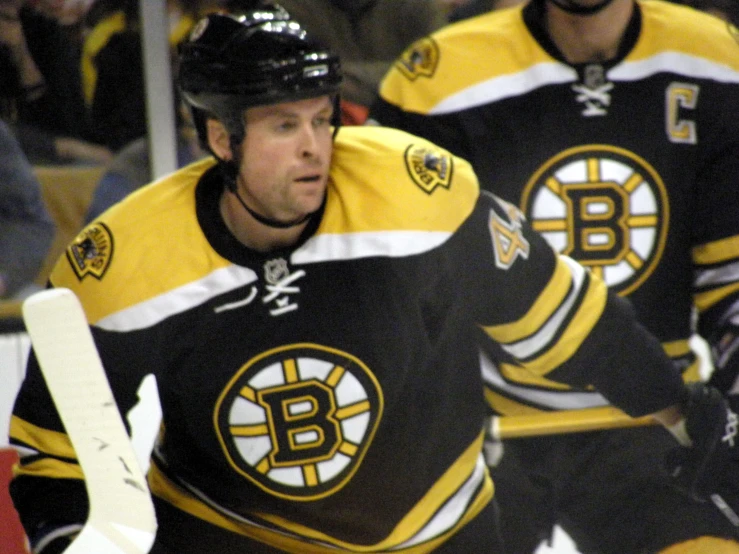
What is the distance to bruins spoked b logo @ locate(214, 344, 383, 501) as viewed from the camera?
1.76 m

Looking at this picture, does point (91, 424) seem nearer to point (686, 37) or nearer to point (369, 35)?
point (686, 37)

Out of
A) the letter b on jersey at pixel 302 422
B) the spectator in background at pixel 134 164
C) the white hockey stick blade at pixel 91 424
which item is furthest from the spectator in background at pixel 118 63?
the white hockey stick blade at pixel 91 424

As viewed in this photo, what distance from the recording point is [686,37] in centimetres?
227

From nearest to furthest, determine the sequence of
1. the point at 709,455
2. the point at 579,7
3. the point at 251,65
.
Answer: the point at 251,65 → the point at 709,455 → the point at 579,7

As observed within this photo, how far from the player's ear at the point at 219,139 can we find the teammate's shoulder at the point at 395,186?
0.49 feet

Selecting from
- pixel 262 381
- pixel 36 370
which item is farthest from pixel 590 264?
pixel 36 370

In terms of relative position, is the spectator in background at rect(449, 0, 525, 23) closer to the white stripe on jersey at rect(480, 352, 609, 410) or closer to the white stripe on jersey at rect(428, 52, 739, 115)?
the white stripe on jersey at rect(428, 52, 739, 115)

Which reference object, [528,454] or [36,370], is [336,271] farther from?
[528,454]

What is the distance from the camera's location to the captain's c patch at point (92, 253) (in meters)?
1.75

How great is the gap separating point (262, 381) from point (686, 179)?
0.90 m

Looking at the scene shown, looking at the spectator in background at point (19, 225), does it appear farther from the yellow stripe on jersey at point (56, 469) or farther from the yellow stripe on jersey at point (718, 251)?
the yellow stripe on jersey at point (718, 251)

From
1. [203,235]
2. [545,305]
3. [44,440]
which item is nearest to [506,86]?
[545,305]

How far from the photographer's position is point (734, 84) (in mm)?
2250

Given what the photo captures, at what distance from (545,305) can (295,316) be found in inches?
15.0
